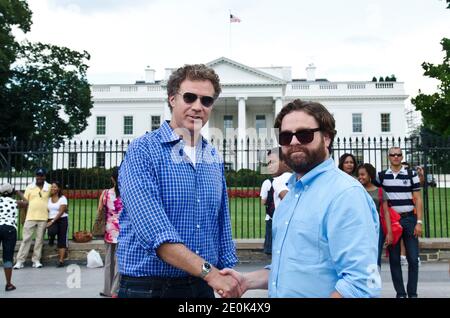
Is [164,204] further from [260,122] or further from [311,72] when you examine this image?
[311,72]

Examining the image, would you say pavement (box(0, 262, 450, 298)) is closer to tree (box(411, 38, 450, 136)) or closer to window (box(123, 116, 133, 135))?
tree (box(411, 38, 450, 136))

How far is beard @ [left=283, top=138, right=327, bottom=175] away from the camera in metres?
1.77

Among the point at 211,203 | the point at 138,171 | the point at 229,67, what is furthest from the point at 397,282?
the point at 229,67

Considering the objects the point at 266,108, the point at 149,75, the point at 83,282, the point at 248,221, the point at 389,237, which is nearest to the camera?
the point at 389,237

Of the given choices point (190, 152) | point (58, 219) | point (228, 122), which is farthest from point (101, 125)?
point (190, 152)

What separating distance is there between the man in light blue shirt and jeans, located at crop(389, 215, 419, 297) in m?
4.34

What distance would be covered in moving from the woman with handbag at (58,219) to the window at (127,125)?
48.0 meters

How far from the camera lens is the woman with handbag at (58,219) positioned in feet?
28.5

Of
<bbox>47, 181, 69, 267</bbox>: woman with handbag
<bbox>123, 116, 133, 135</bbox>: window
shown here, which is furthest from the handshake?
<bbox>123, 116, 133, 135</bbox>: window

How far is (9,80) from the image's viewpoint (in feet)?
111

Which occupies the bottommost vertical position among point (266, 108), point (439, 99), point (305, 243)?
point (305, 243)

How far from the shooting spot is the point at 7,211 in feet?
21.4

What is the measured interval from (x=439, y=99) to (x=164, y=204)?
74.2 ft
